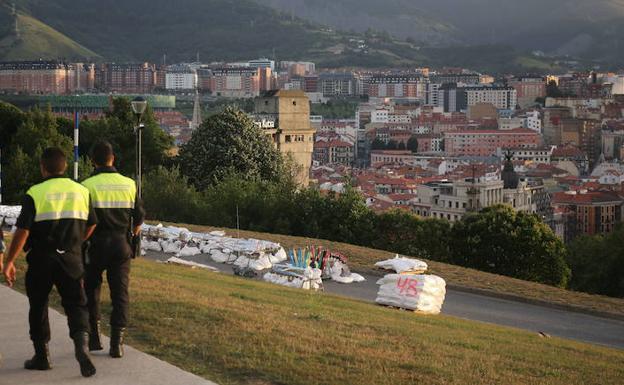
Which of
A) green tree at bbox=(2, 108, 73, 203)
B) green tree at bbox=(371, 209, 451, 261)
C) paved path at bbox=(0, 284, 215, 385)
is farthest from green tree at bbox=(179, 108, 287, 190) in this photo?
paved path at bbox=(0, 284, 215, 385)

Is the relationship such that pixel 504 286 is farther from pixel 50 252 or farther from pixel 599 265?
pixel 599 265

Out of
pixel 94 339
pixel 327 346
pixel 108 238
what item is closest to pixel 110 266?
pixel 108 238

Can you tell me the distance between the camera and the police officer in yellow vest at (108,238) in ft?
19.6

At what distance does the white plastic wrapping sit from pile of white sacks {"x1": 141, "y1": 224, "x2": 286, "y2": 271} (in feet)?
9.82

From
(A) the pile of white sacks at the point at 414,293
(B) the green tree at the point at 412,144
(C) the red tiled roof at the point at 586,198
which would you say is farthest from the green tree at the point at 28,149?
(B) the green tree at the point at 412,144

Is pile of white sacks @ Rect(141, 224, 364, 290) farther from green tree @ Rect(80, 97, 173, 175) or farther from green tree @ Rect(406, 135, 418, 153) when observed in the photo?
green tree @ Rect(406, 135, 418, 153)

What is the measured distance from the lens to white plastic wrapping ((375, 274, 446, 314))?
9.95m

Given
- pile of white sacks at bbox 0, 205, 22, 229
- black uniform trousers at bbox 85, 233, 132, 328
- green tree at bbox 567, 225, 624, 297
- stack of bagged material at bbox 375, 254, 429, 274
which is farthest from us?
green tree at bbox 567, 225, 624, 297

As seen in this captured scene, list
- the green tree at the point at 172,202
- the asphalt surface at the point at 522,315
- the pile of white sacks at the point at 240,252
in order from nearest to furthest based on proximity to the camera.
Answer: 1. the asphalt surface at the point at 522,315
2. the pile of white sacks at the point at 240,252
3. the green tree at the point at 172,202

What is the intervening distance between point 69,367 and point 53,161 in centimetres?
99

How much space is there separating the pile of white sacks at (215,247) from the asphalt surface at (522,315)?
1.22 m

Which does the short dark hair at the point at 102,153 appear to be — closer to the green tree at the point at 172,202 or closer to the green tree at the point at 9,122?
the green tree at the point at 172,202

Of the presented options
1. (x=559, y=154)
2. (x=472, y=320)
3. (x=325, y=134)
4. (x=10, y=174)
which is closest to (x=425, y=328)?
(x=472, y=320)

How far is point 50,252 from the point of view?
18.2ft
